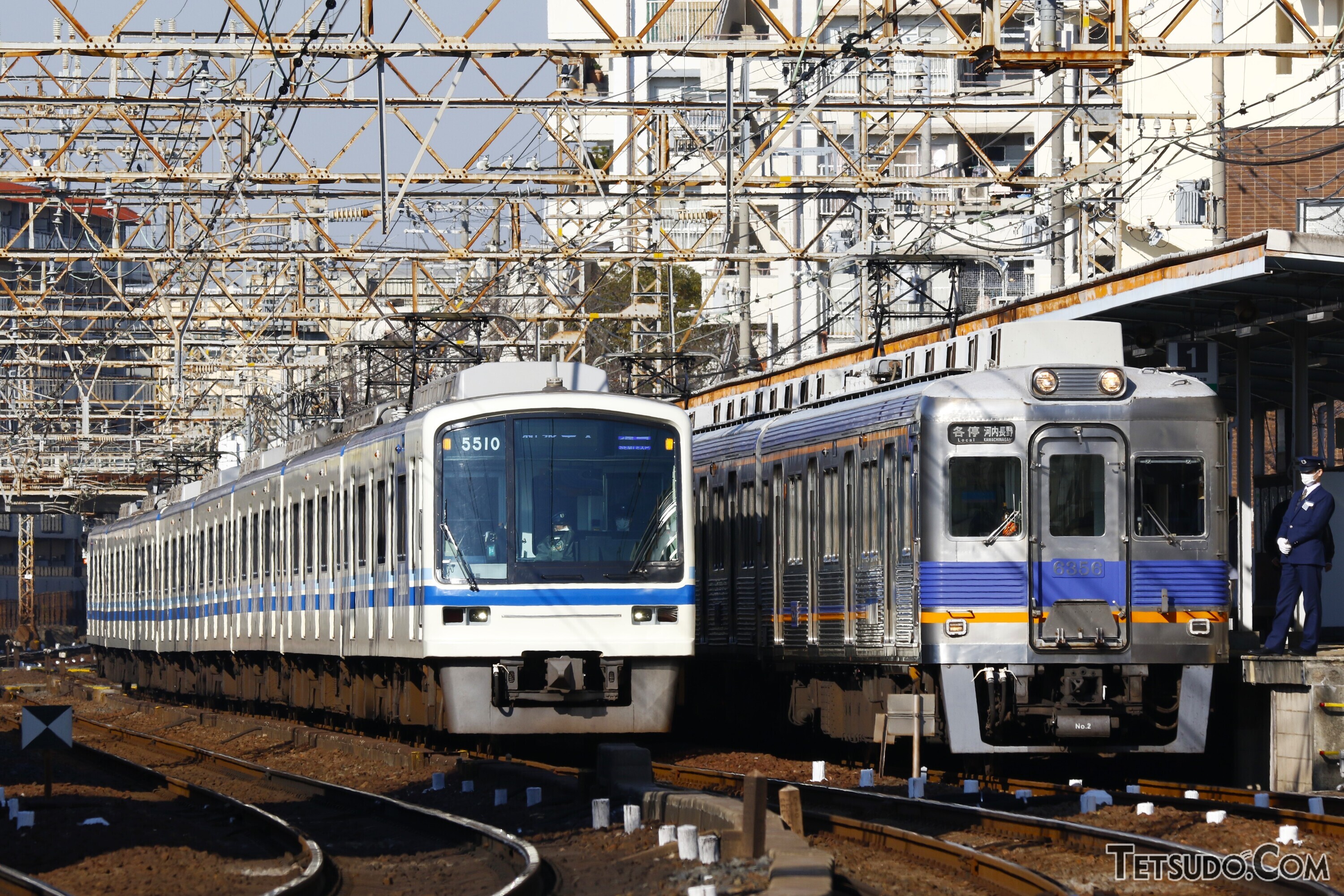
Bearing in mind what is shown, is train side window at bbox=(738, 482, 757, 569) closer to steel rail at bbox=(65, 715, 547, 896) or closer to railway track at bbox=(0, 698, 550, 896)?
steel rail at bbox=(65, 715, 547, 896)

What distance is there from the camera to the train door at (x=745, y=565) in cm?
1842

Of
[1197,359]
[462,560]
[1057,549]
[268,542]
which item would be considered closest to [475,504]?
[462,560]

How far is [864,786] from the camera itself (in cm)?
1423

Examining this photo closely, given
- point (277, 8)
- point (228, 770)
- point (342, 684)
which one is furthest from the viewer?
point (342, 684)

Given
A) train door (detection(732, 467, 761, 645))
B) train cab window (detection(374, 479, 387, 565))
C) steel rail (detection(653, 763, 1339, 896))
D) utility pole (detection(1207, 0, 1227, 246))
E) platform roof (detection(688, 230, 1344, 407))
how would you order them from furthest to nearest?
1. utility pole (detection(1207, 0, 1227, 246))
2. train door (detection(732, 467, 761, 645))
3. train cab window (detection(374, 479, 387, 565))
4. platform roof (detection(688, 230, 1344, 407))
5. steel rail (detection(653, 763, 1339, 896))

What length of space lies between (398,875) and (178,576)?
21.1 metres

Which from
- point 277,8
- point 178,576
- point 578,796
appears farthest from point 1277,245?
point 178,576

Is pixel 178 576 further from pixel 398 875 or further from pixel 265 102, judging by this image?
pixel 398 875

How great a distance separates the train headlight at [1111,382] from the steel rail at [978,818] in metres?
3.10

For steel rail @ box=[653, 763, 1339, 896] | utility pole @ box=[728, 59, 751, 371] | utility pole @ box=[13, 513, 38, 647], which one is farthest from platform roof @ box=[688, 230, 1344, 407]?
utility pole @ box=[13, 513, 38, 647]

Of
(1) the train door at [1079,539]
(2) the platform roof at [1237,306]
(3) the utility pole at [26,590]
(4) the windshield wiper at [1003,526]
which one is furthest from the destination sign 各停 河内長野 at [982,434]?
(3) the utility pole at [26,590]

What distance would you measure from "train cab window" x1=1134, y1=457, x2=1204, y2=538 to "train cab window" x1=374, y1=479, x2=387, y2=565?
252 inches

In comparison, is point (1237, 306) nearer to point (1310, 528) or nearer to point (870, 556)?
point (1310, 528)

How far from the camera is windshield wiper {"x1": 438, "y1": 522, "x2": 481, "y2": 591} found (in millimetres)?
15469
